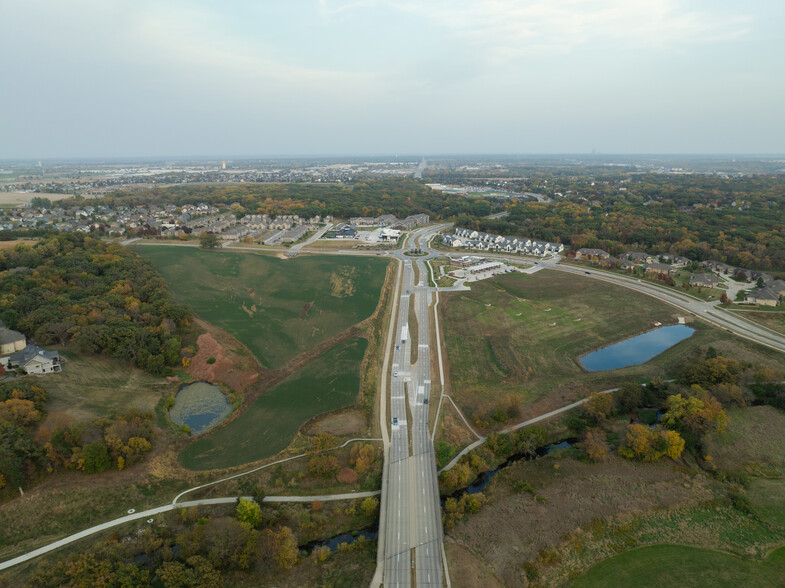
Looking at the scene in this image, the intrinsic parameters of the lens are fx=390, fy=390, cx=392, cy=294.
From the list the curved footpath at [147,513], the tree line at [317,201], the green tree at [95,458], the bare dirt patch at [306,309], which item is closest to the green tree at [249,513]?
the curved footpath at [147,513]

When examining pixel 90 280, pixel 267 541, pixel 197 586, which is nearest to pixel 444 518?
pixel 267 541

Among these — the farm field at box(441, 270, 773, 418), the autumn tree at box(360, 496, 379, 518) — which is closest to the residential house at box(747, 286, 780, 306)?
the farm field at box(441, 270, 773, 418)

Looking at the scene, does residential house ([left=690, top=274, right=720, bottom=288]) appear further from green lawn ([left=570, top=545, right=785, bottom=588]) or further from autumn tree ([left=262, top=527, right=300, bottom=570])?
autumn tree ([left=262, top=527, right=300, bottom=570])

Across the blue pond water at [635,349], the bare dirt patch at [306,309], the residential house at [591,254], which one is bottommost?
the blue pond water at [635,349]

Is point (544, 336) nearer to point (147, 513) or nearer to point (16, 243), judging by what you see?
point (147, 513)

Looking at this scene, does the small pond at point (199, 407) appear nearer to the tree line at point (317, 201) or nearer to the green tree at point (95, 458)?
the green tree at point (95, 458)
